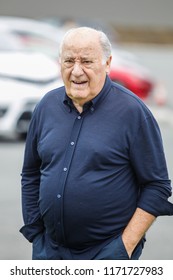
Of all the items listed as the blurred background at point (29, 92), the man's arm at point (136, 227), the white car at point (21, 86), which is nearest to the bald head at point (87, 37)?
the man's arm at point (136, 227)

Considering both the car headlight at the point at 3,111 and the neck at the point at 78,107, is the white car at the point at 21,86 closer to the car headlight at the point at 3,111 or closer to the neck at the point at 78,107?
the car headlight at the point at 3,111

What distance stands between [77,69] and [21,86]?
7747mm

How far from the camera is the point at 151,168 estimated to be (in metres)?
3.49

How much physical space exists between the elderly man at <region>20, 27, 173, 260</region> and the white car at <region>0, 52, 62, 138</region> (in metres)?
7.39

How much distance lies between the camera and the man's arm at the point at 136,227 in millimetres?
3506

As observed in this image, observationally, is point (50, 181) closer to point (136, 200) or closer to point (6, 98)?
point (136, 200)

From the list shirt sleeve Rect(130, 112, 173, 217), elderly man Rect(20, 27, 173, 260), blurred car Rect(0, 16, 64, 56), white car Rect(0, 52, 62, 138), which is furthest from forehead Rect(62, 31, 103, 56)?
blurred car Rect(0, 16, 64, 56)

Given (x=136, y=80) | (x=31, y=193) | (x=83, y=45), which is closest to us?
(x=83, y=45)

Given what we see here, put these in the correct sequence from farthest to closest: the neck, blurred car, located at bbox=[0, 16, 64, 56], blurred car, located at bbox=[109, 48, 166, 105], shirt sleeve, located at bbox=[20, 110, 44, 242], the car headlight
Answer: blurred car, located at bbox=[109, 48, 166, 105] < blurred car, located at bbox=[0, 16, 64, 56] < the car headlight < shirt sleeve, located at bbox=[20, 110, 44, 242] < the neck

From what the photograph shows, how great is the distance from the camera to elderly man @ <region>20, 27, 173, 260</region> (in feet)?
11.3

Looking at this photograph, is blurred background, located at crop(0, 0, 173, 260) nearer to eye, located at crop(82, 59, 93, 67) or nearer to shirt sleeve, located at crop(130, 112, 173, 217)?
eye, located at crop(82, 59, 93, 67)

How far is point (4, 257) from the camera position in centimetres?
607

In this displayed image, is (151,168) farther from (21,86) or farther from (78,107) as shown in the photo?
(21,86)

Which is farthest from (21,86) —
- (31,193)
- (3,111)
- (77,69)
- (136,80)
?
(77,69)
